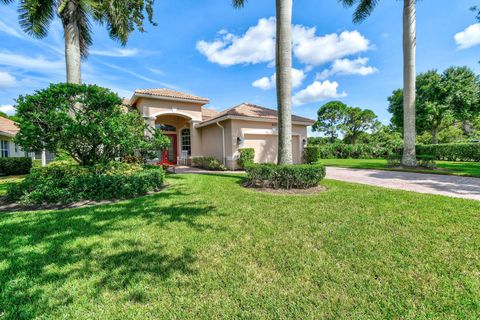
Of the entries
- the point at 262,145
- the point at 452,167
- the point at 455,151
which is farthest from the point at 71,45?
the point at 455,151

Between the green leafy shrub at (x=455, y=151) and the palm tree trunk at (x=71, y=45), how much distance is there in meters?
28.4

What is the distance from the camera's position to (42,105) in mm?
6125

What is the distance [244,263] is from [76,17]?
45.1ft

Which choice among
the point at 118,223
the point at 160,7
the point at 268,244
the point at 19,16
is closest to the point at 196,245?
the point at 268,244

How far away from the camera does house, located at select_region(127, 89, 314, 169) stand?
1321 centimetres

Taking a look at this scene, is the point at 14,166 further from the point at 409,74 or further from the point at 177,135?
the point at 409,74

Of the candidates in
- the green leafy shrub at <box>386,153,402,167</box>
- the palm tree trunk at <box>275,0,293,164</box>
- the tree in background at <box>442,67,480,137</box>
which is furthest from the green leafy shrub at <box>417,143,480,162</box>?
the palm tree trunk at <box>275,0,293,164</box>

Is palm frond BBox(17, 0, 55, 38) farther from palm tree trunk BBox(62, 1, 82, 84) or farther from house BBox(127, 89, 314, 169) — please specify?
house BBox(127, 89, 314, 169)

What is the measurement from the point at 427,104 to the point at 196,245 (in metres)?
21.9

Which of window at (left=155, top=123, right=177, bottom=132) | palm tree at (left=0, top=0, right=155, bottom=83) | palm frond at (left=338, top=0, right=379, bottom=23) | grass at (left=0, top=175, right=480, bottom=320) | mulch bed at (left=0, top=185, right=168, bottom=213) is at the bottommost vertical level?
grass at (left=0, top=175, right=480, bottom=320)

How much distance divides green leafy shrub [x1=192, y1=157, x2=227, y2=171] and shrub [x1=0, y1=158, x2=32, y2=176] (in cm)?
1131

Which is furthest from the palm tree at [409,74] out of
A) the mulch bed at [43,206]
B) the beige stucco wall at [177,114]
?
the mulch bed at [43,206]

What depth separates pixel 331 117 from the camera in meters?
40.7

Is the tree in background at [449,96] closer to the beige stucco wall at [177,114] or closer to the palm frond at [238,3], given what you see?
the palm frond at [238,3]
